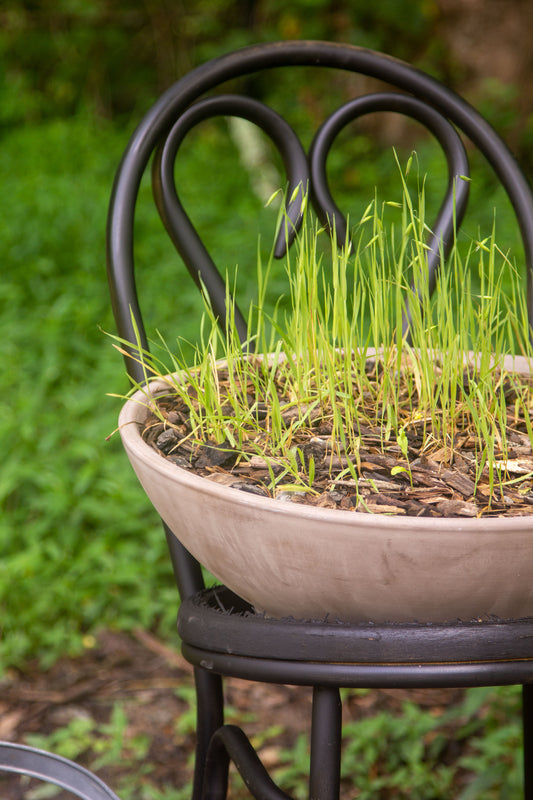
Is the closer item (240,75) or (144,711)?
(240,75)

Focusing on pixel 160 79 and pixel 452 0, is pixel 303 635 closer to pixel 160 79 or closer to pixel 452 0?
pixel 452 0

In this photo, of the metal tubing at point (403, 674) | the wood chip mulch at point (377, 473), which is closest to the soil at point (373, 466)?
the wood chip mulch at point (377, 473)

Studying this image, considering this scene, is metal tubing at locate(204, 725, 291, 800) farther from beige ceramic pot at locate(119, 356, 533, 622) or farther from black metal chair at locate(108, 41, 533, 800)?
beige ceramic pot at locate(119, 356, 533, 622)

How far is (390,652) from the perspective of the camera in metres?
0.50

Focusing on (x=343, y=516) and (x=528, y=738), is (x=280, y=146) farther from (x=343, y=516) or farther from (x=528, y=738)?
(x=528, y=738)

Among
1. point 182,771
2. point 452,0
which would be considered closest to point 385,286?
point 182,771

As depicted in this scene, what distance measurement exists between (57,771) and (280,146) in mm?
694

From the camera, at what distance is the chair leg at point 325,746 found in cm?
57

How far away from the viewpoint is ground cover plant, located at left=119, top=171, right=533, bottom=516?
580 mm

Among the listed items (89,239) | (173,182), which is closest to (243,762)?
(173,182)

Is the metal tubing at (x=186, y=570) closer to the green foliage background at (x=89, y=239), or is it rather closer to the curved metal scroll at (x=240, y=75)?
the curved metal scroll at (x=240, y=75)

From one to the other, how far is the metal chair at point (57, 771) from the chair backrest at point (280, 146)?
23cm

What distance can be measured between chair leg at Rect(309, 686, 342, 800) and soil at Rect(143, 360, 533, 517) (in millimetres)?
153

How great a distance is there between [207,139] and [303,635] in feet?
15.7
